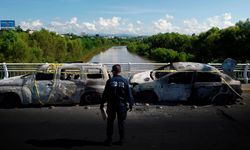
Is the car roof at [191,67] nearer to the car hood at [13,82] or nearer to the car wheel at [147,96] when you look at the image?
the car wheel at [147,96]

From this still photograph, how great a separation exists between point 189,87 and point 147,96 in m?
1.45

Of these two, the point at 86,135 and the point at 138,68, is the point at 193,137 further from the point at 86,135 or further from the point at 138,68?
the point at 138,68

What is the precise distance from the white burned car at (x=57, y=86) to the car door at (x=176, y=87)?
2.05m

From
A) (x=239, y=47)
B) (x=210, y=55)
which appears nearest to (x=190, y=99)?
(x=239, y=47)

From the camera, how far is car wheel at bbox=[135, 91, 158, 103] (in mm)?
13398

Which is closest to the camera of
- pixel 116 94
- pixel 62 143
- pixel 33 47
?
pixel 116 94

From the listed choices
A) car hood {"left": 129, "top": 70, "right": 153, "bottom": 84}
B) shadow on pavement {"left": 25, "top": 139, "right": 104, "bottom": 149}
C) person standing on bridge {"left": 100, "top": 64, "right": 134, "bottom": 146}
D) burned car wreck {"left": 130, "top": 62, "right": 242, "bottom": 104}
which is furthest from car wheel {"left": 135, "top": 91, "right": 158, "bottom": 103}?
person standing on bridge {"left": 100, "top": 64, "right": 134, "bottom": 146}

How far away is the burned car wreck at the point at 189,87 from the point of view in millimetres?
13336

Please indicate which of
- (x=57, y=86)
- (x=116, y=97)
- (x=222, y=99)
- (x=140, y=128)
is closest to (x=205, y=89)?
(x=222, y=99)

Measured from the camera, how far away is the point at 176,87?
526 inches

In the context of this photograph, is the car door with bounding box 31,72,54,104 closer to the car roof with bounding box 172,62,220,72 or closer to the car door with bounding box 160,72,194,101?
the car door with bounding box 160,72,194,101

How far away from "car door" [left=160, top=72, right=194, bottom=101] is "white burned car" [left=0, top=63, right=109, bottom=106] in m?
2.05

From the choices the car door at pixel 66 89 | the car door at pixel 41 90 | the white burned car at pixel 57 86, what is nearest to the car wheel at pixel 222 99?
the white burned car at pixel 57 86

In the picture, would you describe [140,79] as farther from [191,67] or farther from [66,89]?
[66,89]
